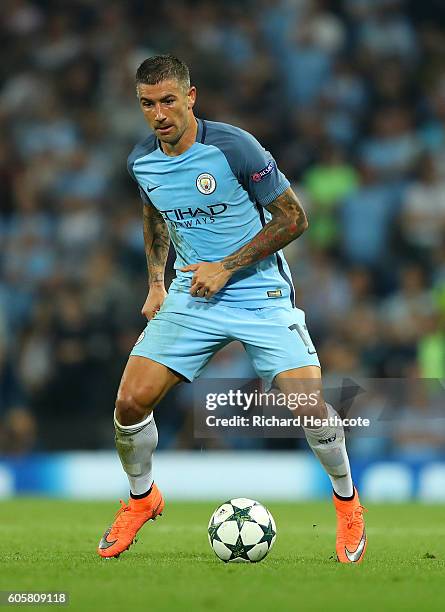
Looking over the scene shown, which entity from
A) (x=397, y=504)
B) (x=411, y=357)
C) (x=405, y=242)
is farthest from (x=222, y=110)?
(x=397, y=504)

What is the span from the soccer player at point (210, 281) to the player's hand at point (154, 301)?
0.21 meters

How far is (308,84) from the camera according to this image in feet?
43.5

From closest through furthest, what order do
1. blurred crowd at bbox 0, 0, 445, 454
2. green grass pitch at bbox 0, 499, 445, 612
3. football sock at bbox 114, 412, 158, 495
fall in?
green grass pitch at bbox 0, 499, 445, 612
football sock at bbox 114, 412, 158, 495
blurred crowd at bbox 0, 0, 445, 454

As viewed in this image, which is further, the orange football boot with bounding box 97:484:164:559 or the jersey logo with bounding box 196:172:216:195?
the orange football boot with bounding box 97:484:164:559

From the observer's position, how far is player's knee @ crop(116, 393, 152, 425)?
568 cm

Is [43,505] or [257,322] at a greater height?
[257,322]

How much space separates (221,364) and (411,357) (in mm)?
1683

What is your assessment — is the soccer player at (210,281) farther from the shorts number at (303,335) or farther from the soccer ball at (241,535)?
the soccer ball at (241,535)

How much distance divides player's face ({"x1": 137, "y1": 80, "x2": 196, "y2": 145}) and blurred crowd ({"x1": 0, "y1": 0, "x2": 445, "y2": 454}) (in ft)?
16.8

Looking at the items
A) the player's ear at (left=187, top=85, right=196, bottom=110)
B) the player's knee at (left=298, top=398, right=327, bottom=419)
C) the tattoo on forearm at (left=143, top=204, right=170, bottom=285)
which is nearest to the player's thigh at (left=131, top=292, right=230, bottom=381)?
the tattoo on forearm at (left=143, top=204, right=170, bottom=285)

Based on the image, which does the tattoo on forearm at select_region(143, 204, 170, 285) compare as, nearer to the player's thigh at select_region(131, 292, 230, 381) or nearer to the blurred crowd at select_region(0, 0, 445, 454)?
the player's thigh at select_region(131, 292, 230, 381)

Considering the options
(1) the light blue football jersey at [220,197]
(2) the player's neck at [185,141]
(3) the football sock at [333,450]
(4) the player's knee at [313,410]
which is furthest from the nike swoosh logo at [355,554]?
(2) the player's neck at [185,141]

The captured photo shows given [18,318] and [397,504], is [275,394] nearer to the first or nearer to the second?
[397,504]

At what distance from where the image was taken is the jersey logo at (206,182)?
5699 mm
